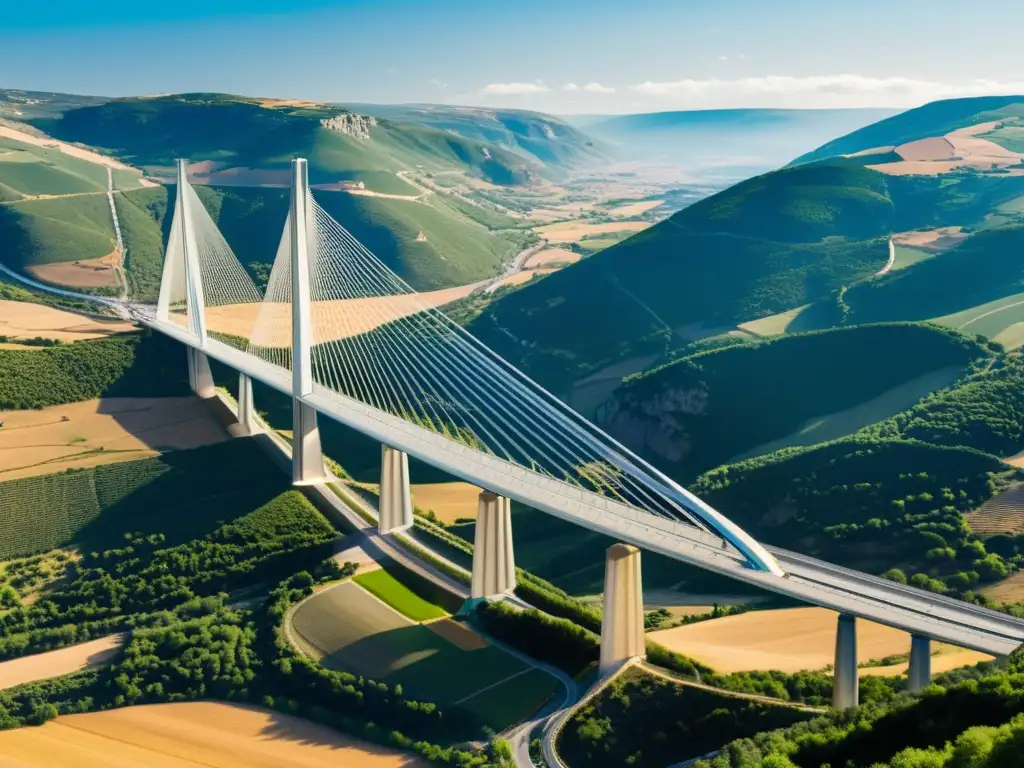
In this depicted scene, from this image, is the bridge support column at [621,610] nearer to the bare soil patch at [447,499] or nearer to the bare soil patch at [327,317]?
the bare soil patch at [447,499]

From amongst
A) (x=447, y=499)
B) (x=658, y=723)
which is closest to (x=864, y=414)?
(x=447, y=499)

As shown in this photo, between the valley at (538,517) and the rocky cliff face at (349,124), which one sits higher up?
the rocky cliff face at (349,124)

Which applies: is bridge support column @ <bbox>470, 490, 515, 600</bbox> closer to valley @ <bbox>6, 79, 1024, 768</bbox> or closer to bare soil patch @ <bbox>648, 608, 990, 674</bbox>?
valley @ <bbox>6, 79, 1024, 768</bbox>

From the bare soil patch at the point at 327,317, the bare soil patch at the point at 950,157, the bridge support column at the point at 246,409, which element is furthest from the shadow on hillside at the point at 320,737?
the bare soil patch at the point at 950,157

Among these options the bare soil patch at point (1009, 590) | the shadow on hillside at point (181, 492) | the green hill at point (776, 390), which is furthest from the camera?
the green hill at point (776, 390)

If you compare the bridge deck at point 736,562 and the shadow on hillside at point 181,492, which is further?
the shadow on hillside at point 181,492

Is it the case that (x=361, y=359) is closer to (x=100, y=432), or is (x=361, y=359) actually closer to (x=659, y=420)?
(x=100, y=432)
